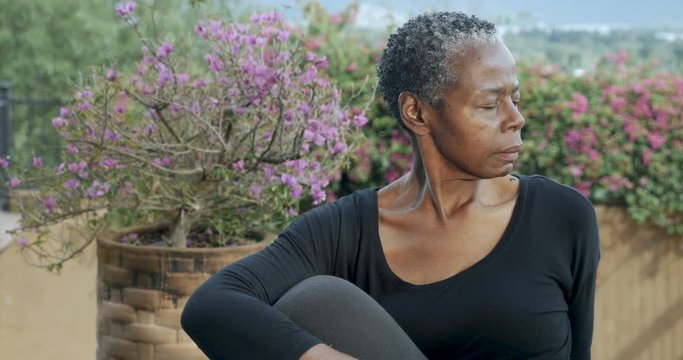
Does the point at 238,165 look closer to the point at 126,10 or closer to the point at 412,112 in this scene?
the point at 126,10

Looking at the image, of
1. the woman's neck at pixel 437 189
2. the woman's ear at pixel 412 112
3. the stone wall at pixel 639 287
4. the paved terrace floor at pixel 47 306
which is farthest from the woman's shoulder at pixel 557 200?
the paved terrace floor at pixel 47 306

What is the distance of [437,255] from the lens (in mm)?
1910

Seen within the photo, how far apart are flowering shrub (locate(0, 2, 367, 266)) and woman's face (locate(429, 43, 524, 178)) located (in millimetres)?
1041

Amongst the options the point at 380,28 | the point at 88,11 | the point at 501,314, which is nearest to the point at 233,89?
the point at 501,314

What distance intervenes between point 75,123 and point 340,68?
1789 mm

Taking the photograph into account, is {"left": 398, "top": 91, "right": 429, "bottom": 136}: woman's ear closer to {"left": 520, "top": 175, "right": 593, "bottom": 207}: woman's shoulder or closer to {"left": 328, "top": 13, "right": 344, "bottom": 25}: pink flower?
{"left": 520, "top": 175, "right": 593, "bottom": 207}: woman's shoulder

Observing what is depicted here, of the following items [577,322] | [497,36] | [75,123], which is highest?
[497,36]

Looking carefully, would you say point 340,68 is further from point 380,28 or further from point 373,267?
point 373,267

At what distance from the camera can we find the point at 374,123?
4586 millimetres

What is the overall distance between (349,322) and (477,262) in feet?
0.93

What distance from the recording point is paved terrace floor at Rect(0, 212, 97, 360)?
512 centimetres

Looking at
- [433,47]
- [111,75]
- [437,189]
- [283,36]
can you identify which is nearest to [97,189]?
[111,75]

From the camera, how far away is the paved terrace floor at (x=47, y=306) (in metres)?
5.12

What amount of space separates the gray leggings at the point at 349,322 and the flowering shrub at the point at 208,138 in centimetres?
110
